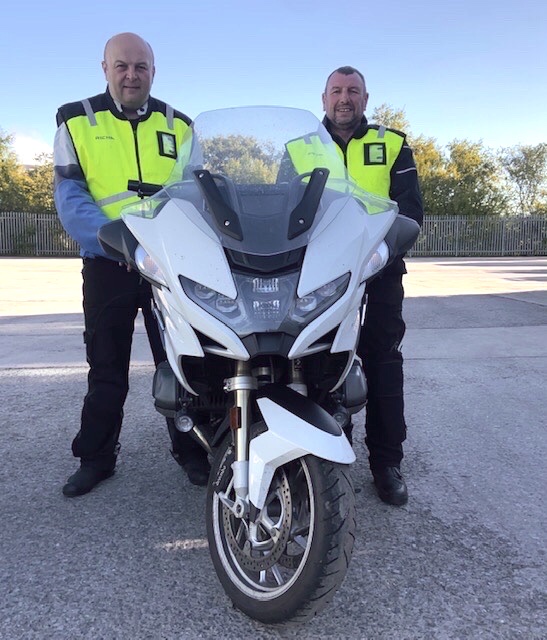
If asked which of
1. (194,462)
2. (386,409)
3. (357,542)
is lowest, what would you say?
(357,542)

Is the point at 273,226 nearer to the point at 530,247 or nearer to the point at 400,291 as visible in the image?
the point at 400,291

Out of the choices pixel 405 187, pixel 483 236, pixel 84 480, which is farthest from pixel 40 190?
pixel 405 187

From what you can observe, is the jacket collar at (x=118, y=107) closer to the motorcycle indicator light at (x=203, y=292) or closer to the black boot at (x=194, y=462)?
Result: the motorcycle indicator light at (x=203, y=292)

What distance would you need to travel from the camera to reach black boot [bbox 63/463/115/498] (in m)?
2.87

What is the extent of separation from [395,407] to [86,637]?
1.65 meters

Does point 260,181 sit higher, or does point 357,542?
point 260,181

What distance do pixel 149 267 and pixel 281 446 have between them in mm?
704

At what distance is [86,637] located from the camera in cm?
184

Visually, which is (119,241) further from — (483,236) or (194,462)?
(483,236)

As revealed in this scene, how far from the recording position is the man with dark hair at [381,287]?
2.81 metres

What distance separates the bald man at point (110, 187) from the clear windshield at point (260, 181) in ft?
2.19

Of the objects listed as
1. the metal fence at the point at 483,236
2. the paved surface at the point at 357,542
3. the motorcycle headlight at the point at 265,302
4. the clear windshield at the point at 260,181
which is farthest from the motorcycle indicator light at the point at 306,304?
the metal fence at the point at 483,236

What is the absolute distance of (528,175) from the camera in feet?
126

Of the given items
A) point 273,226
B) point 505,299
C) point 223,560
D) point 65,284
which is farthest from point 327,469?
point 65,284
